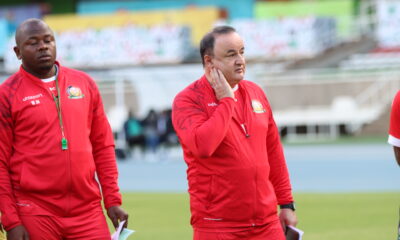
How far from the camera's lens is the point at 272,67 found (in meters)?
44.4

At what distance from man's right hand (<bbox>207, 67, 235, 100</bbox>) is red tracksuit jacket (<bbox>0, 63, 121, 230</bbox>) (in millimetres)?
928

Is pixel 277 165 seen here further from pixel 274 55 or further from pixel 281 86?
pixel 274 55

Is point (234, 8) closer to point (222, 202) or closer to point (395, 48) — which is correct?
point (395, 48)

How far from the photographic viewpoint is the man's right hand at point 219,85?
5773mm

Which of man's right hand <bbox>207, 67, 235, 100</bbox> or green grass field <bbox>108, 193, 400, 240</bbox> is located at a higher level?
man's right hand <bbox>207, 67, 235, 100</bbox>

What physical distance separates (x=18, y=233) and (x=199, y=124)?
1.29 meters

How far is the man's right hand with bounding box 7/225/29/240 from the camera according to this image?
5.80m

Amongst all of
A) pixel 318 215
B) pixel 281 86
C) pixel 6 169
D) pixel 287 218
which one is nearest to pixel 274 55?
pixel 281 86

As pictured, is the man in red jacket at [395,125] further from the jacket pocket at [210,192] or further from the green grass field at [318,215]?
the green grass field at [318,215]

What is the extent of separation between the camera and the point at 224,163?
5.77 meters

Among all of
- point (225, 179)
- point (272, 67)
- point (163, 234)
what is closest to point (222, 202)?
point (225, 179)

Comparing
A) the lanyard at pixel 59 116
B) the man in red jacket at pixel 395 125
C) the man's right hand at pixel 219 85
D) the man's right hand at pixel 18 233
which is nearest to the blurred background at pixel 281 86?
the man in red jacket at pixel 395 125

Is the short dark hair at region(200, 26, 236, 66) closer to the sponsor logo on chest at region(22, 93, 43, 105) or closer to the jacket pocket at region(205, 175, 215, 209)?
the jacket pocket at region(205, 175, 215, 209)

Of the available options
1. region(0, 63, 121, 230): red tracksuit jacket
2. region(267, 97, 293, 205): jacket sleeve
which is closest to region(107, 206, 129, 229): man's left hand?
region(0, 63, 121, 230): red tracksuit jacket
